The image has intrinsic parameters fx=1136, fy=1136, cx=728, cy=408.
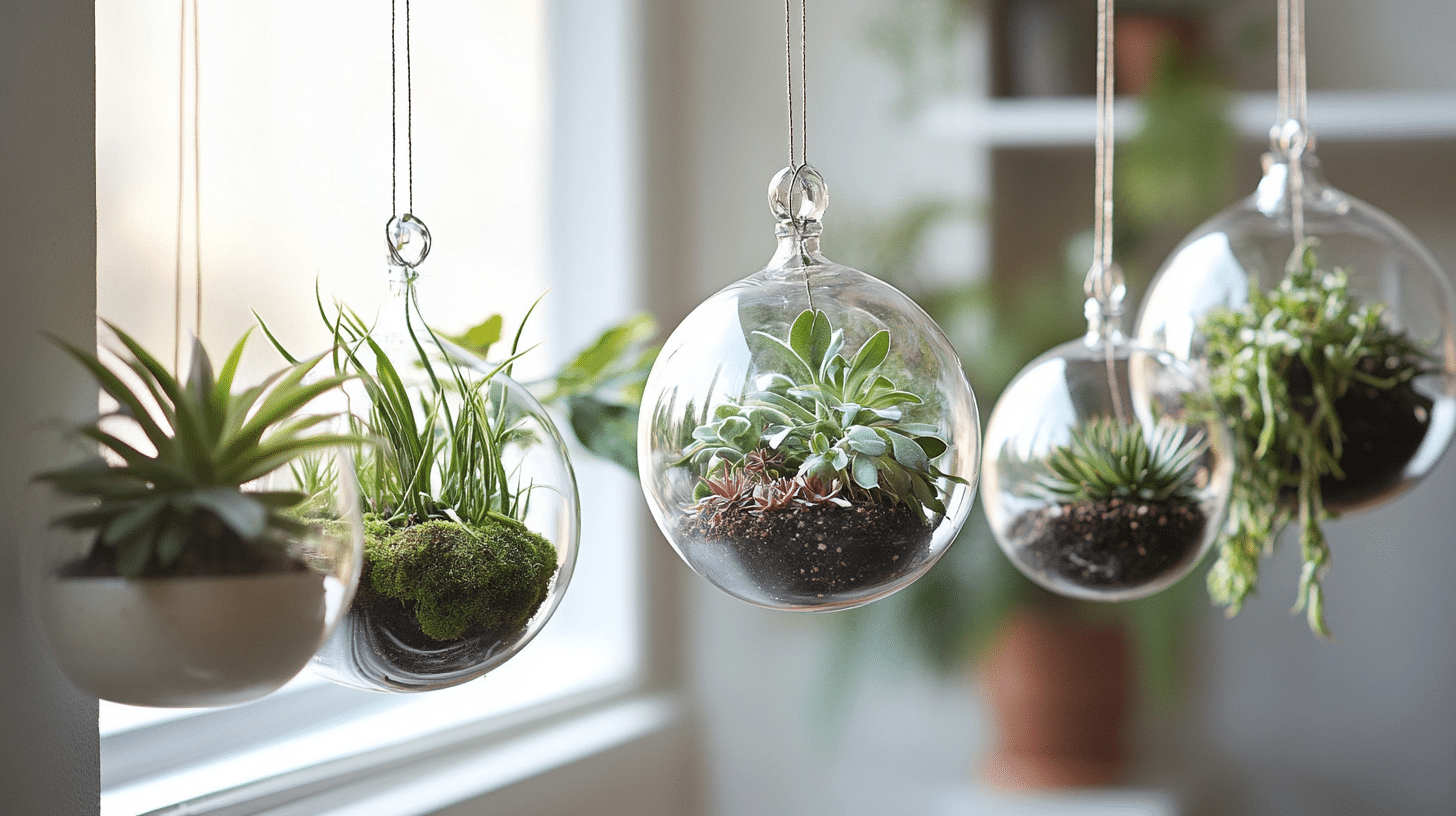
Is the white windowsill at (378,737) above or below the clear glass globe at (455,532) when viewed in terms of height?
below

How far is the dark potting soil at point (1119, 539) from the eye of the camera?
930 mm

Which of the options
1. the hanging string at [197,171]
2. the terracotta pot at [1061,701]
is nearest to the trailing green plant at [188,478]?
the hanging string at [197,171]

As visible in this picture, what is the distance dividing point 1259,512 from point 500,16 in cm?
134

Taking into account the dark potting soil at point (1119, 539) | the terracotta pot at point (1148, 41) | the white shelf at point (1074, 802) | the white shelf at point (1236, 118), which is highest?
the terracotta pot at point (1148, 41)

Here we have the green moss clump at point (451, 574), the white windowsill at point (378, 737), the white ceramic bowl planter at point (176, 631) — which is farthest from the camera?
the white windowsill at point (378, 737)

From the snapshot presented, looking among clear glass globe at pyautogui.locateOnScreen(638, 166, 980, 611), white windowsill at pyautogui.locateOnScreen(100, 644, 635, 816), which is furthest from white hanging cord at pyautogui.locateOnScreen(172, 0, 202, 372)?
white windowsill at pyautogui.locateOnScreen(100, 644, 635, 816)

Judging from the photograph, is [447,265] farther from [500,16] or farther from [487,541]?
[487,541]

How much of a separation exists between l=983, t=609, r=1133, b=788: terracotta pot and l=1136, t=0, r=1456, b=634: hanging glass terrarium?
673 millimetres

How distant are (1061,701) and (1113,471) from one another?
35.3 inches

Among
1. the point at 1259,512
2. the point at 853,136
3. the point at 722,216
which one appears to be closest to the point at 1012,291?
the point at 853,136

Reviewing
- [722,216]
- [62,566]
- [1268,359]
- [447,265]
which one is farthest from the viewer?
[722,216]

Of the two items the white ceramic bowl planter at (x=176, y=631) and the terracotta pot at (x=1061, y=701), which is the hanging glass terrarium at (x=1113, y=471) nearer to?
the white ceramic bowl planter at (x=176, y=631)

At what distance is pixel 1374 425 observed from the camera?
1007 millimetres

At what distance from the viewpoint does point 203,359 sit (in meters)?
0.55
